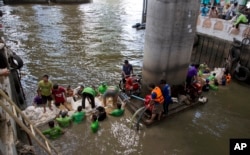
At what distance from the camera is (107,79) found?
42.7 feet

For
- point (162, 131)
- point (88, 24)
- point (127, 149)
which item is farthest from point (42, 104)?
point (88, 24)

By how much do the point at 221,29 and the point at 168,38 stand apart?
7289 mm

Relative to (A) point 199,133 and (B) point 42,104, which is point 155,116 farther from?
(B) point 42,104

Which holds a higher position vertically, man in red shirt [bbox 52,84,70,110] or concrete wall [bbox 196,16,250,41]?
→ concrete wall [bbox 196,16,250,41]

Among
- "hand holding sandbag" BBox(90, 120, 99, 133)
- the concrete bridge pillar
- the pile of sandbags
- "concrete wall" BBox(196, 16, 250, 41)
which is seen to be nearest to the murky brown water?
"hand holding sandbag" BBox(90, 120, 99, 133)

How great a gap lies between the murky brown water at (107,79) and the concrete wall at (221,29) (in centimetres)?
322

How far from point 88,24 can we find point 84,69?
13190 mm

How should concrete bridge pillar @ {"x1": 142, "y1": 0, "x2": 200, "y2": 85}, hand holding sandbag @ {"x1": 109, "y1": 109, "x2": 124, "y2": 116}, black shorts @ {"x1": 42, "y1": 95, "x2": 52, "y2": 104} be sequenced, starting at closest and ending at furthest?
concrete bridge pillar @ {"x1": 142, "y1": 0, "x2": 200, "y2": 85}
black shorts @ {"x1": 42, "y1": 95, "x2": 52, "y2": 104}
hand holding sandbag @ {"x1": 109, "y1": 109, "x2": 124, "y2": 116}

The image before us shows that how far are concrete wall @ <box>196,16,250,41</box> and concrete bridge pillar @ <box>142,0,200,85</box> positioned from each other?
5.66m

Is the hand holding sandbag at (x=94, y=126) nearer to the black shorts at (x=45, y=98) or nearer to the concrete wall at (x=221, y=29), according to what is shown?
the black shorts at (x=45, y=98)

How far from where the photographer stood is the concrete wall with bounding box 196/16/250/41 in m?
13.3

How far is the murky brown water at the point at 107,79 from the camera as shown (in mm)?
7957

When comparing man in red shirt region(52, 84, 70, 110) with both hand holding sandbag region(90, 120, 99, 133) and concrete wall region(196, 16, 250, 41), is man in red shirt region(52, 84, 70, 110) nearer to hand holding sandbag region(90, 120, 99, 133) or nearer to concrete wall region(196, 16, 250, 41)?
hand holding sandbag region(90, 120, 99, 133)

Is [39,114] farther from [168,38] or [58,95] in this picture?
[168,38]
